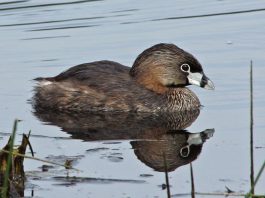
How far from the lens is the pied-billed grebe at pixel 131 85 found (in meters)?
13.2

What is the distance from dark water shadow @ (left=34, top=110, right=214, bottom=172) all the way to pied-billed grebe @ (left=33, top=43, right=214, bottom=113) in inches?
8.9

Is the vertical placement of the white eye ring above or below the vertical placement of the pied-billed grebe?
above

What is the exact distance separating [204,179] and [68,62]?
638 centimetres

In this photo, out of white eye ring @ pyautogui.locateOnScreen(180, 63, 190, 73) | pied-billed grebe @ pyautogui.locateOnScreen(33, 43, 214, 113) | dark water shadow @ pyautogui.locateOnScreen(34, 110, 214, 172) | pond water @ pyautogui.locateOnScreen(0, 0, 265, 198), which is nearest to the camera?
pond water @ pyautogui.locateOnScreen(0, 0, 265, 198)

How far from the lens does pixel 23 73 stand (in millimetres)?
14641

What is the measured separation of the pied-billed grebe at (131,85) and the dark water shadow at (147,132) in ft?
0.74

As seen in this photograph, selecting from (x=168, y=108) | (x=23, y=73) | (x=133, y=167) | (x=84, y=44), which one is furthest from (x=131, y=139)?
(x=84, y=44)

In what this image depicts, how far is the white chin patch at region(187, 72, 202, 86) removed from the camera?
43.9 ft

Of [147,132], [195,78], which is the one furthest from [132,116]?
[147,132]

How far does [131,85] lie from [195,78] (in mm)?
844

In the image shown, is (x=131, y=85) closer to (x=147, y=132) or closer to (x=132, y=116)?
(x=132, y=116)

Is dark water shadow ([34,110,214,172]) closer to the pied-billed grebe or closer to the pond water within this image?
the pond water

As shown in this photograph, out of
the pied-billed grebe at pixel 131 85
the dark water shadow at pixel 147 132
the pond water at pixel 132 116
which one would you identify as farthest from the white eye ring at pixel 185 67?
the dark water shadow at pixel 147 132

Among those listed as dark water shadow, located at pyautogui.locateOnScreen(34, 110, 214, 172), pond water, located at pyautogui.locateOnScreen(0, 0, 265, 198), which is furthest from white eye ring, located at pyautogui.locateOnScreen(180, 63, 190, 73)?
dark water shadow, located at pyautogui.locateOnScreen(34, 110, 214, 172)
